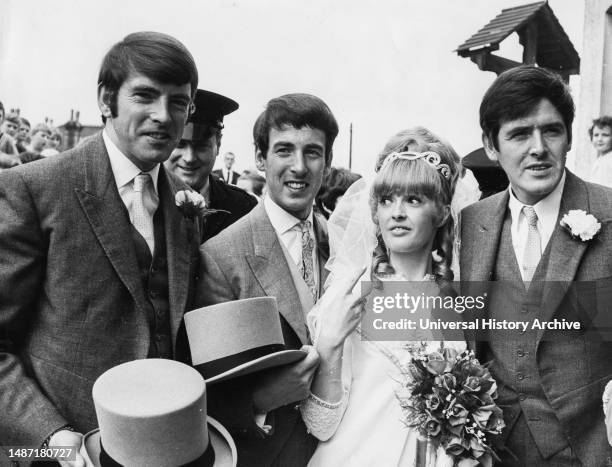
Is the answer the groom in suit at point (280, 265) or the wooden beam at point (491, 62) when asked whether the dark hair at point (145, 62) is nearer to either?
the groom in suit at point (280, 265)

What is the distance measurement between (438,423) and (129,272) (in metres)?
1.40

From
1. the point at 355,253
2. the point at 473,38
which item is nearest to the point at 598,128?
the point at 473,38

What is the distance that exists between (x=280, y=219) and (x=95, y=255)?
112 cm

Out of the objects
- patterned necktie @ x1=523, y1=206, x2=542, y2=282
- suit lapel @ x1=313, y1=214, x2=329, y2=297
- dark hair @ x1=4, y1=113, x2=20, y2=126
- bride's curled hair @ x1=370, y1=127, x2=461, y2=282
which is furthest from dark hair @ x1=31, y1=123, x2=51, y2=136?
patterned necktie @ x1=523, y1=206, x2=542, y2=282

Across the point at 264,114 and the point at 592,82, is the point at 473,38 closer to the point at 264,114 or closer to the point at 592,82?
the point at 264,114

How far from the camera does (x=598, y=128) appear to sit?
7.00 meters

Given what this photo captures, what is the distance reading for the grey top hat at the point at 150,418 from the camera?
208 cm

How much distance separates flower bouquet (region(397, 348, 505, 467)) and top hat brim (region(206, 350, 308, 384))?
0.51m

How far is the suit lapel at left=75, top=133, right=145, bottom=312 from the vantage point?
8.29 feet

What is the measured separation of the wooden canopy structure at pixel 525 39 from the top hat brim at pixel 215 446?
11.7ft

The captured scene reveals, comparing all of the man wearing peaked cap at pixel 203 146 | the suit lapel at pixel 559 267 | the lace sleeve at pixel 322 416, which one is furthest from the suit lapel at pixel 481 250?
the man wearing peaked cap at pixel 203 146

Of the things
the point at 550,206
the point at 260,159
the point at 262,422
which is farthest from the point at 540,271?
the point at 260,159

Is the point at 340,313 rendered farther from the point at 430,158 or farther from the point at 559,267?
the point at 559,267

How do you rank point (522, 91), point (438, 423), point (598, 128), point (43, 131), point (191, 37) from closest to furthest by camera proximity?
point (438, 423)
point (522, 91)
point (191, 37)
point (598, 128)
point (43, 131)
